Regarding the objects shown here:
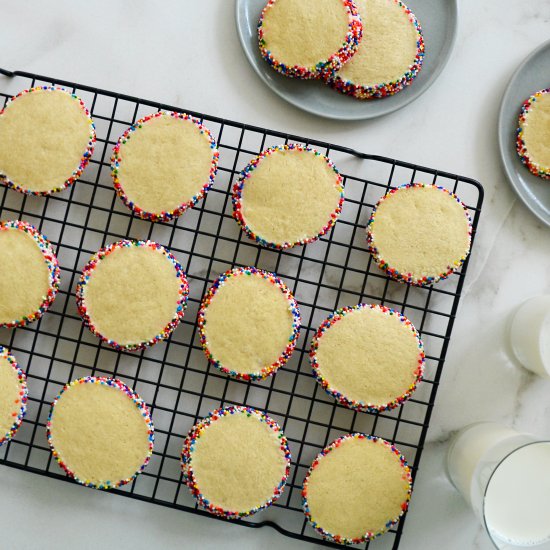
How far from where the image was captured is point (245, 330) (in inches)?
66.4

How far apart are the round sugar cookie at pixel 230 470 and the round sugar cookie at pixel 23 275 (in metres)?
0.49

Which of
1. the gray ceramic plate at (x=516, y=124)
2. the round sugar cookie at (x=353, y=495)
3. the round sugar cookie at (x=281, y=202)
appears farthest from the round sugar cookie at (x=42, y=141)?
the gray ceramic plate at (x=516, y=124)

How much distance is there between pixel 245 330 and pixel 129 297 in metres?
0.28

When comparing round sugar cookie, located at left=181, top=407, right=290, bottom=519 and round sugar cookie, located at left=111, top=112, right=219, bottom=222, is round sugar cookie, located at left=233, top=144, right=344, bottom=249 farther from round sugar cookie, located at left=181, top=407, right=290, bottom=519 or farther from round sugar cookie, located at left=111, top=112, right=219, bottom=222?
round sugar cookie, located at left=181, top=407, right=290, bottom=519

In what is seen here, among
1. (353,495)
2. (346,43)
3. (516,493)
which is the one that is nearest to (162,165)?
(346,43)

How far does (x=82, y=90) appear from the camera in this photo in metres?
1.80

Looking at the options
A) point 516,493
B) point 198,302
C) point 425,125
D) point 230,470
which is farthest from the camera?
point 425,125

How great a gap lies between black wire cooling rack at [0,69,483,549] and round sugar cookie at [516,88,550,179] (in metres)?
0.17

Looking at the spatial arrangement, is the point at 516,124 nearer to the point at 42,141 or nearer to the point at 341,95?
the point at 341,95

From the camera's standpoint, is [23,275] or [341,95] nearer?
[23,275]

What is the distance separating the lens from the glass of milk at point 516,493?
155 cm

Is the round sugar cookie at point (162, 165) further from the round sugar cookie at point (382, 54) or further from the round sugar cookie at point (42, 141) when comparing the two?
the round sugar cookie at point (382, 54)

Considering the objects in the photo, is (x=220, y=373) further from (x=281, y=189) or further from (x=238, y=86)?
(x=238, y=86)

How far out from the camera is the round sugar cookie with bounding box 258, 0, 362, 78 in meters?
1.75
